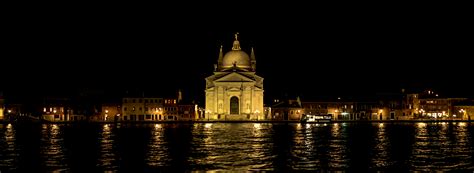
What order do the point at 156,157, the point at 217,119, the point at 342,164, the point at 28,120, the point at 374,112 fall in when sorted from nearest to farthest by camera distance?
the point at 342,164 → the point at 156,157 → the point at 28,120 → the point at 217,119 → the point at 374,112

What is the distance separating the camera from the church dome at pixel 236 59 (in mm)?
116062

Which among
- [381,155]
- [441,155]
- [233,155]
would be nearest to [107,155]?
[233,155]

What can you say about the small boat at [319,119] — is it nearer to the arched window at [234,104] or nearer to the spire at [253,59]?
the arched window at [234,104]

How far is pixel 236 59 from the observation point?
116 metres

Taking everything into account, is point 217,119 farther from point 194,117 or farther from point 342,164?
point 342,164

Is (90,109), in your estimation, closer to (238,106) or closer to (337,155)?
(238,106)

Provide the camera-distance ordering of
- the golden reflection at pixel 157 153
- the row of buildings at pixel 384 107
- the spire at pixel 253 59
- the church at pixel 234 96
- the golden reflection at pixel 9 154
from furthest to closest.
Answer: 1. the spire at pixel 253 59
2. the row of buildings at pixel 384 107
3. the church at pixel 234 96
4. the golden reflection at pixel 157 153
5. the golden reflection at pixel 9 154

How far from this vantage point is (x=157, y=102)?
4513 inches

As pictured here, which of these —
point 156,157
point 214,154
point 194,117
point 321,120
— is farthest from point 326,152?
point 194,117

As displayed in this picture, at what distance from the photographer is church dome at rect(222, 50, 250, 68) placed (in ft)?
381

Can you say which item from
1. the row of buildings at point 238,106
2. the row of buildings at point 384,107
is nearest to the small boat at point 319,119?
the row of buildings at point 238,106

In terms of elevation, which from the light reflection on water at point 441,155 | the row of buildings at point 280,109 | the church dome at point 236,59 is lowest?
the light reflection on water at point 441,155

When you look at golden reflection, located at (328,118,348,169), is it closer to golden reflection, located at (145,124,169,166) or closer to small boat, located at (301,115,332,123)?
golden reflection, located at (145,124,169,166)

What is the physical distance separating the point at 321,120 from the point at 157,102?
83.1 feet
